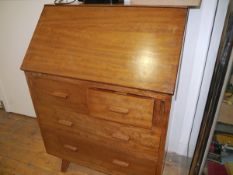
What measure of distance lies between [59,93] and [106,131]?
0.34 metres

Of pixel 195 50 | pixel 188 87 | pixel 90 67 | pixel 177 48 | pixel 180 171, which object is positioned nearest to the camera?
pixel 177 48

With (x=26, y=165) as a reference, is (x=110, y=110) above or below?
above

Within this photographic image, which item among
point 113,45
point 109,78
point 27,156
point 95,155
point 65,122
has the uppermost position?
point 113,45

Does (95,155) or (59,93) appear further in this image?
(95,155)

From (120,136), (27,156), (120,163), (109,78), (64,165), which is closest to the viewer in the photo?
(109,78)

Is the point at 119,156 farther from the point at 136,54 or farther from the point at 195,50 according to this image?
the point at 195,50

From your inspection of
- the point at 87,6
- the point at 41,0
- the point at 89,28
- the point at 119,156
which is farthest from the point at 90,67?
the point at 41,0

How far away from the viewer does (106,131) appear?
105 cm

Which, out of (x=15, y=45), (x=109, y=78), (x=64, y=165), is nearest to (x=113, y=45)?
(x=109, y=78)

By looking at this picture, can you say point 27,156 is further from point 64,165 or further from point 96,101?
point 96,101

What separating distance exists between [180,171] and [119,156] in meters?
0.67

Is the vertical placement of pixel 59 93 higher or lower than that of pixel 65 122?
higher

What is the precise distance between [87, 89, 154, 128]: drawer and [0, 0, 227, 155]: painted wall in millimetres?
443

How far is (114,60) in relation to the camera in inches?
36.1
